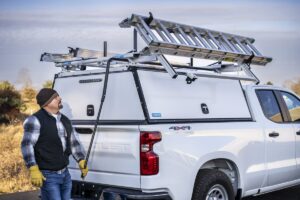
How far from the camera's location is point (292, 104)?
754 cm

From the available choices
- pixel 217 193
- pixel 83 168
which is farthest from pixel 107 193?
pixel 217 193

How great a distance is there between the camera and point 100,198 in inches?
212

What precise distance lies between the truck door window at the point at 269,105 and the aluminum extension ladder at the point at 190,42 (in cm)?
46

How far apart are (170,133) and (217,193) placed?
1214 millimetres

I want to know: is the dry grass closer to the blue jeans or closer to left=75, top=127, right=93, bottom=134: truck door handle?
left=75, top=127, right=93, bottom=134: truck door handle

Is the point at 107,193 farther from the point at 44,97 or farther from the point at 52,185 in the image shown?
the point at 44,97

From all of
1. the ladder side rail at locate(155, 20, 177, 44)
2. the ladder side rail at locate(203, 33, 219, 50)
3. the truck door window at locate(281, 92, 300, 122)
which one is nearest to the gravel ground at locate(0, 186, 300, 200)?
the truck door window at locate(281, 92, 300, 122)

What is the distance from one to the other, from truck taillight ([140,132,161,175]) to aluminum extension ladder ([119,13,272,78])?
755 mm

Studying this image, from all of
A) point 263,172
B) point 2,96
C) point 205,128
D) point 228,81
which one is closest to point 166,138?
point 205,128

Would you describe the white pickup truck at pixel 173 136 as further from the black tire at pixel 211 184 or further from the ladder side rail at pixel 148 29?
the ladder side rail at pixel 148 29

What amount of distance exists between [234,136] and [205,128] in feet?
1.97

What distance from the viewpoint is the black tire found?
18.2 feet

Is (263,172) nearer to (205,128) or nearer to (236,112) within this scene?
(236,112)

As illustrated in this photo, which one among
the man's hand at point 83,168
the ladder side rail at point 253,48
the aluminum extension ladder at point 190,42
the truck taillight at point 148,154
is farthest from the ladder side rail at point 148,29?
the ladder side rail at point 253,48
